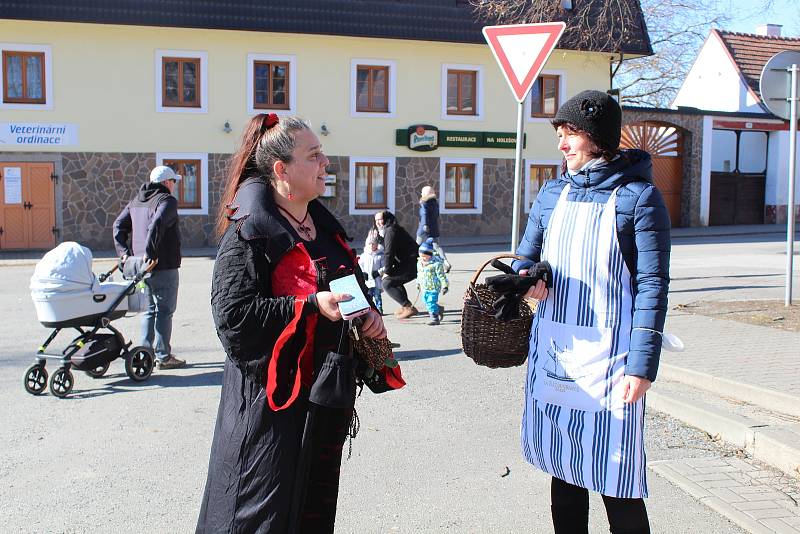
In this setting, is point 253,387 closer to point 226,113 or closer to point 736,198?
point 226,113

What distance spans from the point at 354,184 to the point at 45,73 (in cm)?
890

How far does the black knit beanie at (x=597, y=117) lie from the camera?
3227 mm

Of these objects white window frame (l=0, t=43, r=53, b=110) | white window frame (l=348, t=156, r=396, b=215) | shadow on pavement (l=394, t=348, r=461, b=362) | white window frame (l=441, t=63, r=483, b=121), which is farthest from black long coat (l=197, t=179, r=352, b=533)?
white window frame (l=441, t=63, r=483, b=121)

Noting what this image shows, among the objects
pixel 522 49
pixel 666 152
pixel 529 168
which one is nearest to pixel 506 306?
pixel 522 49

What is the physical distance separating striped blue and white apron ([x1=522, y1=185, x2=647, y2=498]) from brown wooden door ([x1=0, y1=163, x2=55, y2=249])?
22.2m

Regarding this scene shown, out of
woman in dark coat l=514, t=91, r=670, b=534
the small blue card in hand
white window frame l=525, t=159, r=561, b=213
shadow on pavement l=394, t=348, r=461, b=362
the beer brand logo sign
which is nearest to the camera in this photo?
the small blue card in hand

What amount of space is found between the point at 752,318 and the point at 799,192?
25.1 m

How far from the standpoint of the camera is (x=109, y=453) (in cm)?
546

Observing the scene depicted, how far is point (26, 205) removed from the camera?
23.0m

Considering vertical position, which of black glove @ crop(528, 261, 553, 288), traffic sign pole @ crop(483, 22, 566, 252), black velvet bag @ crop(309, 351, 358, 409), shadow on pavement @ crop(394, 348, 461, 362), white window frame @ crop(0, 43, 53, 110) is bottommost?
shadow on pavement @ crop(394, 348, 461, 362)

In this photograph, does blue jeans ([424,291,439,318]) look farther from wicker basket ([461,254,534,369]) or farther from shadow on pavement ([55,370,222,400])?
wicker basket ([461,254,534,369])

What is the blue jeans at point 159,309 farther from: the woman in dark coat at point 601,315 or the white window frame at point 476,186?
the white window frame at point 476,186

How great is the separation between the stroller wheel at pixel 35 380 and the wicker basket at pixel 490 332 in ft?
15.6

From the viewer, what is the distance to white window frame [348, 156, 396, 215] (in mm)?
25672
